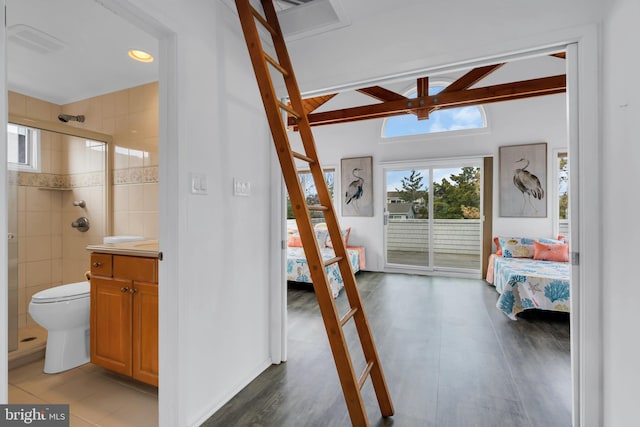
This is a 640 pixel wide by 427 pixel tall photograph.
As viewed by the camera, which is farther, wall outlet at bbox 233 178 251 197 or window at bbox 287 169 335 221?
window at bbox 287 169 335 221

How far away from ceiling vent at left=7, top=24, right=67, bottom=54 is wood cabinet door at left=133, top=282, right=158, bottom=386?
6.19ft

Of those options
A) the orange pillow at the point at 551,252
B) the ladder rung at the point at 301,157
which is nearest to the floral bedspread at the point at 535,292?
the orange pillow at the point at 551,252

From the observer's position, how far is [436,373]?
208 centimetres

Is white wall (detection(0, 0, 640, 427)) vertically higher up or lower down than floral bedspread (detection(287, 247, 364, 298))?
higher up

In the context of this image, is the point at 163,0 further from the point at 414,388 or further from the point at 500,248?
the point at 500,248

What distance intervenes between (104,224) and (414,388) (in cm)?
305

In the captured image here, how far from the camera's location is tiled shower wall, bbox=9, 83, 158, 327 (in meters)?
2.66

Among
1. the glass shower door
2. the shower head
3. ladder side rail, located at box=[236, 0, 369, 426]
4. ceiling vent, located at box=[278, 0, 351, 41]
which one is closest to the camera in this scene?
ladder side rail, located at box=[236, 0, 369, 426]

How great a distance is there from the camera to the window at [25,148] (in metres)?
2.93

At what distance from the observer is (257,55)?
1594mm

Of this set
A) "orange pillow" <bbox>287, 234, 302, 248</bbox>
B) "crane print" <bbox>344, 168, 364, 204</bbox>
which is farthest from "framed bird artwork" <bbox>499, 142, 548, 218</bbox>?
"orange pillow" <bbox>287, 234, 302, 248</bbox>

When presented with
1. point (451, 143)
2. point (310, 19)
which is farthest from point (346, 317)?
point (451, 143)

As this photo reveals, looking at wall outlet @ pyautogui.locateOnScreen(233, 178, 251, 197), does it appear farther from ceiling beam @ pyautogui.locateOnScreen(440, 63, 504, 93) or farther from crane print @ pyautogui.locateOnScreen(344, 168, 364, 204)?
crane print @ pyautogui.locateOnScreen(344, 168, 364, 204)

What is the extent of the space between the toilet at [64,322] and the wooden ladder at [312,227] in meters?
1.84
